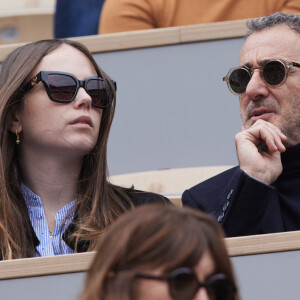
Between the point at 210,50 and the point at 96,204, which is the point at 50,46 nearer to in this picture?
the point at 96,204

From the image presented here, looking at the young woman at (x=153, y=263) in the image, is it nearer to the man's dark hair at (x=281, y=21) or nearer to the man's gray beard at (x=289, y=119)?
the man's gray beard at (x=289, y=119)

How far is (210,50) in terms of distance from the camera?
4.42 meters

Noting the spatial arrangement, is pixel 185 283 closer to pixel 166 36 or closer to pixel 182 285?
pixel 182 285

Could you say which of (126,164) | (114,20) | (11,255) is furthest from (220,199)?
(114,20)

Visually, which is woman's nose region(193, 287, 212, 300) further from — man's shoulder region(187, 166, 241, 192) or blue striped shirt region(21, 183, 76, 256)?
man's shoulder region(187, 166, 241, 192)

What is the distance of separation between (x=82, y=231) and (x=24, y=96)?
54 centimetres

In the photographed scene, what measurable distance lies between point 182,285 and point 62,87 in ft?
5.55

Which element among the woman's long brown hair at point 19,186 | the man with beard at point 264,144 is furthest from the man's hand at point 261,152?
the woman's long brown hair at point 19,186

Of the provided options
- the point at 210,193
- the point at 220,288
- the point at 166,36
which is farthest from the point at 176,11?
the point at 220,288

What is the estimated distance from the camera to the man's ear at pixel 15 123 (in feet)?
11.7

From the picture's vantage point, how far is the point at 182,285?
6.10ft

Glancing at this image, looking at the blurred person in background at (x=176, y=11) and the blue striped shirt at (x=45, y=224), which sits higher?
the blurred person in background at (x=176, y=11)

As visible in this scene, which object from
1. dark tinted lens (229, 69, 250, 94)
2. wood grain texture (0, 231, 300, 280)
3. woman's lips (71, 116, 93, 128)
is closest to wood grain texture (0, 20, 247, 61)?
dark tinted lens (229, 69, 250, 94)

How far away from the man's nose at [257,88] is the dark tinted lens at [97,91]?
0.51 metres
